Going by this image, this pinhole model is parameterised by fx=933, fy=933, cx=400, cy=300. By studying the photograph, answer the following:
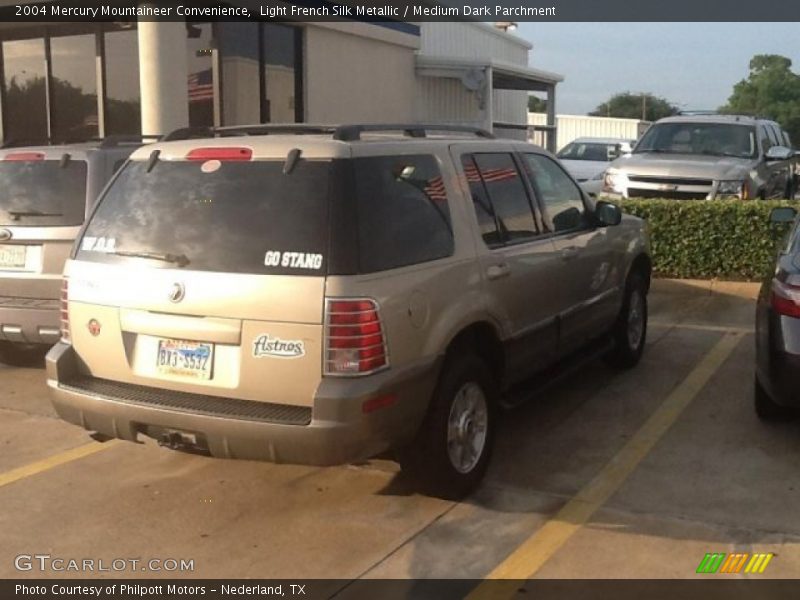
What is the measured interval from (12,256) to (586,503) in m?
4.28

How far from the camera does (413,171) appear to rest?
461 cm

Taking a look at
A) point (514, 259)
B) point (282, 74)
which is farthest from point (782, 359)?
point (282, 74)

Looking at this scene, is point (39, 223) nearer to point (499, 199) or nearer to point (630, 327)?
point (499, 199)

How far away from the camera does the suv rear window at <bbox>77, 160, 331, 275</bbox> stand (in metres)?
4.11

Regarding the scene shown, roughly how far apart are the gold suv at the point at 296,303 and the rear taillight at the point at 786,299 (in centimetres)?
152

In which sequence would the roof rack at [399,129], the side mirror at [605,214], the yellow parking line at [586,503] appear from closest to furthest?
the yellow parking line at [586,503]
the roof rack at [399,129]
the side mirror at [605,214]

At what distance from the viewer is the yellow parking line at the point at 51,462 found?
17.1 feet

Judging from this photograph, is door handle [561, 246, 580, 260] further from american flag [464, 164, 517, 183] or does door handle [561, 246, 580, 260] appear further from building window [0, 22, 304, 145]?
building window [0, 22, 304, 145]

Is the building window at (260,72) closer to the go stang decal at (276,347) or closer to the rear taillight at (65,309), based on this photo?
the rear taillight at (65,309)

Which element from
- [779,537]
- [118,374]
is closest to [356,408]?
[118,374]

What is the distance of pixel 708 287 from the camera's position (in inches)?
406

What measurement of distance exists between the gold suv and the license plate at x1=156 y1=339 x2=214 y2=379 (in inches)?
0.4

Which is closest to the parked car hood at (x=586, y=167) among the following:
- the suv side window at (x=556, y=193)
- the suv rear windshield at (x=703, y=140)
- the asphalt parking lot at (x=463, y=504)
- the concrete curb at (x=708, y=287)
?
the suv rear windshield at (x=703, y=140)

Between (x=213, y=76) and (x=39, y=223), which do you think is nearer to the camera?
(x=39, y=223)
